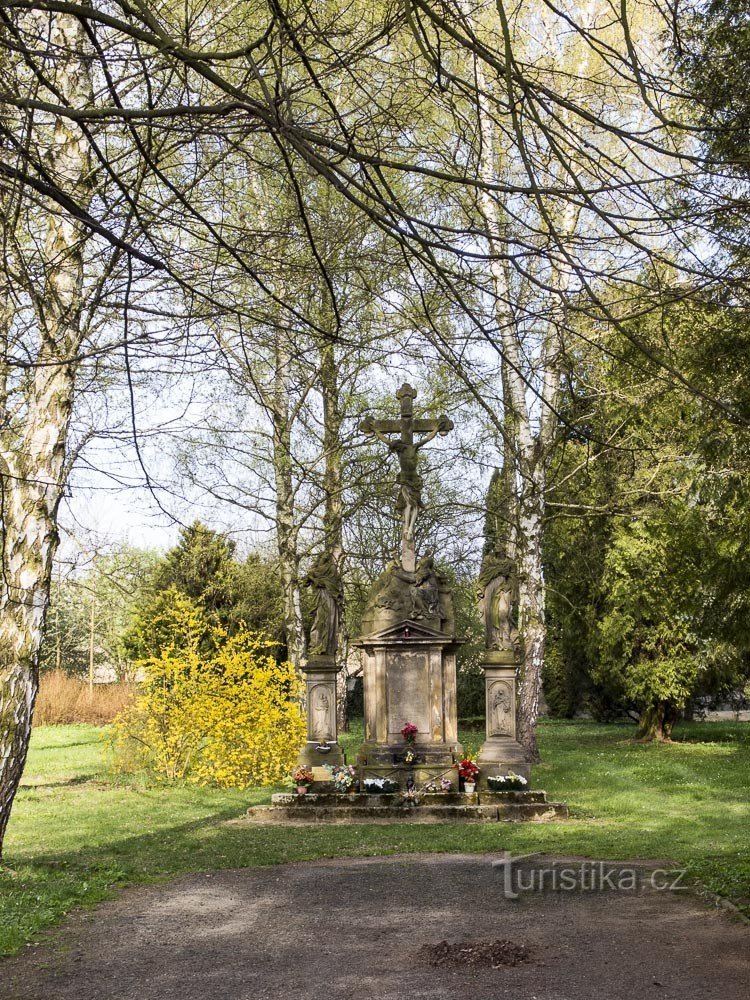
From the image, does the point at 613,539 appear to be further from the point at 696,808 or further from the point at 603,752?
the point at 696,808

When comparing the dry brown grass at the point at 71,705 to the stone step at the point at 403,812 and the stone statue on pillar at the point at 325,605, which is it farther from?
the stone step at the point at 403,812

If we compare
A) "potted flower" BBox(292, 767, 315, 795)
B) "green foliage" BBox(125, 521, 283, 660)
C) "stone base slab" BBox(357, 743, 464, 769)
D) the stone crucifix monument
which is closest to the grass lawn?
"potted flower" BBox(292, 767, 315, 795)

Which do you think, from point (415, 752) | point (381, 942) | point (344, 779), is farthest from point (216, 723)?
point (381, 942)

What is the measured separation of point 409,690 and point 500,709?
50.3 inches

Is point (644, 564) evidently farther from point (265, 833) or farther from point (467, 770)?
point (265, 833)

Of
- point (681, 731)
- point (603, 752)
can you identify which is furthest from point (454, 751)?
point (681, 731)

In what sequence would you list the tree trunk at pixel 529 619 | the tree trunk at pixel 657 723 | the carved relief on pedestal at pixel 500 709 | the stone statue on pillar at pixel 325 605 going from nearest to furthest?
the carved relief on pedestal at pixel 500 709 → the stone statue on pillar at pixel 325 605 → the tree trunk at pixel 529 619 → the tree trunk at pixel 657 723

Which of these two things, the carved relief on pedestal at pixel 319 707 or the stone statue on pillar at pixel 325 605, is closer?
the carved relief on pedestal at pixel 319 707

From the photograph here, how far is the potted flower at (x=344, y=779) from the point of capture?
1349 cm

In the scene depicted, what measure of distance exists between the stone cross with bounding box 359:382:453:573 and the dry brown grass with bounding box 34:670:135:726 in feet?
63.3

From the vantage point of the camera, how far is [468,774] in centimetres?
1330

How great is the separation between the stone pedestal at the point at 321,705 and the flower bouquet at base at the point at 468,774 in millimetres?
2049

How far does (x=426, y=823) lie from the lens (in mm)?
12484

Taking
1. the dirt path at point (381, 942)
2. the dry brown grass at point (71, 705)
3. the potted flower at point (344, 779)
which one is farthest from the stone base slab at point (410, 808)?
the dry brown grass at point (71, 705)
